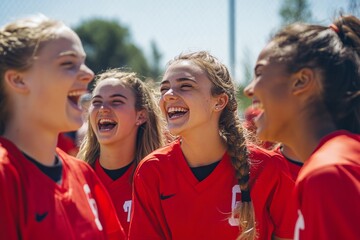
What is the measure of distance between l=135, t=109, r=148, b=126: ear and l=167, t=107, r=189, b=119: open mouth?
2.35 feet

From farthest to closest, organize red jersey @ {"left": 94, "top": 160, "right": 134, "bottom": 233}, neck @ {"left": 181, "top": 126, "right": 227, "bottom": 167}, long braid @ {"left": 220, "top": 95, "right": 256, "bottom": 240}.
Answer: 1. red jersey @ {"left": 94, "top": 160, "right": 134, "bottom": 233}
2. neck @ {"left": 181, "top": 126, "right": 227, "bottom": 167}
3. long braid @ {"left": 220, "top": 95, "right": 256, "bottom": 240}

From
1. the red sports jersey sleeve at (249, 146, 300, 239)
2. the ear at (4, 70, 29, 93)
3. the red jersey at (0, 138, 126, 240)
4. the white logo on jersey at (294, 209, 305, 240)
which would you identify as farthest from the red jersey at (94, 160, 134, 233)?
the white logo on jersey at (294, 209, 305, 240)

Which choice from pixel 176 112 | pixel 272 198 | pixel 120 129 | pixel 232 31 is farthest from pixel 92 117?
pixel 232 31

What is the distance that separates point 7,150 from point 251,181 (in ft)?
4.92

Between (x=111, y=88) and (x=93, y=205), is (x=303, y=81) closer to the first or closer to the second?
(x=93, y=205)

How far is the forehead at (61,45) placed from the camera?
216 centimetres

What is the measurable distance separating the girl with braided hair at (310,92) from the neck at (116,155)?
5.75 ft

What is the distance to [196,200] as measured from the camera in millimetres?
3033

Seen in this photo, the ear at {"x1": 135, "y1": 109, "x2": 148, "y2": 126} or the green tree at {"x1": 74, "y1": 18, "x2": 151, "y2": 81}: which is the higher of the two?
the ear at {"x1": 135, "y1": 109, "x2": 148, "y2": 126}

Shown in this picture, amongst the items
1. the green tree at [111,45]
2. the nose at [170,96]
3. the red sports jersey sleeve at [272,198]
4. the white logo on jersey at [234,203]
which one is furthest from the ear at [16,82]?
the green tree at [111,45]

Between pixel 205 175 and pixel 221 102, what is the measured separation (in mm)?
512

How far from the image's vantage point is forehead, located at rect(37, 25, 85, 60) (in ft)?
7.09

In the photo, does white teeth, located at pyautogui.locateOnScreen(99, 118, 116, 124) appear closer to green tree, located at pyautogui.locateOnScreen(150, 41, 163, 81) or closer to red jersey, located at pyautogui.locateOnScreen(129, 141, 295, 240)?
red jersey, located at pyautogui.locateOnScreen(129, 141, 295, 240)

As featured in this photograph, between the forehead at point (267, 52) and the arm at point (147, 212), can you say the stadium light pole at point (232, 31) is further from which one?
the forehead at point (267, 52)
